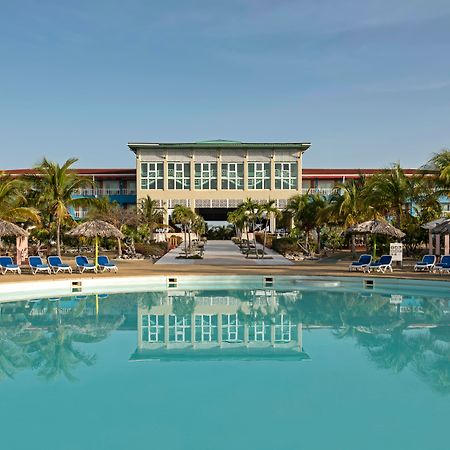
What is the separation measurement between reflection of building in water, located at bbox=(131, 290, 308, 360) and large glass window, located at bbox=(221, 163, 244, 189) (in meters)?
31.3

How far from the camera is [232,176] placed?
1789 inches

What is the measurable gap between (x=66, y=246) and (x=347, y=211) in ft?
53.1

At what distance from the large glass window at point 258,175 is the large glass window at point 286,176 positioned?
0.89 metres

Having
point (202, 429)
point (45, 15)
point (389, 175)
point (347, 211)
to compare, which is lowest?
point (202, 429)

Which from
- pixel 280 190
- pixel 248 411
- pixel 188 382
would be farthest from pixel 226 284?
pixel 280 190

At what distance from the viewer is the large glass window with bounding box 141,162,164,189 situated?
4481 cm

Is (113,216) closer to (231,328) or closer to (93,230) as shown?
(93,230)

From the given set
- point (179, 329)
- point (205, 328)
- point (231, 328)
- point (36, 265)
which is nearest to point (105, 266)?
point (36, 265)

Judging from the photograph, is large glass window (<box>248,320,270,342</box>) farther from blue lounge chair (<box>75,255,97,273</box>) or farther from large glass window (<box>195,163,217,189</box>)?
large glass window (<box>195,163,217,189</box>)

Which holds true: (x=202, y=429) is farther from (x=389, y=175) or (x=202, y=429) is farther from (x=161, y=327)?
(x=389, y=175)

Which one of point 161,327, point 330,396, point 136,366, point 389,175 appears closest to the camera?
point 330,396

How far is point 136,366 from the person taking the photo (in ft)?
25.8

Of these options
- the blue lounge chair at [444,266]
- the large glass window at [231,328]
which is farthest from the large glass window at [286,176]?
the large glass window at [231,328]

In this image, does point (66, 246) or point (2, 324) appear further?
point (66, 246)
